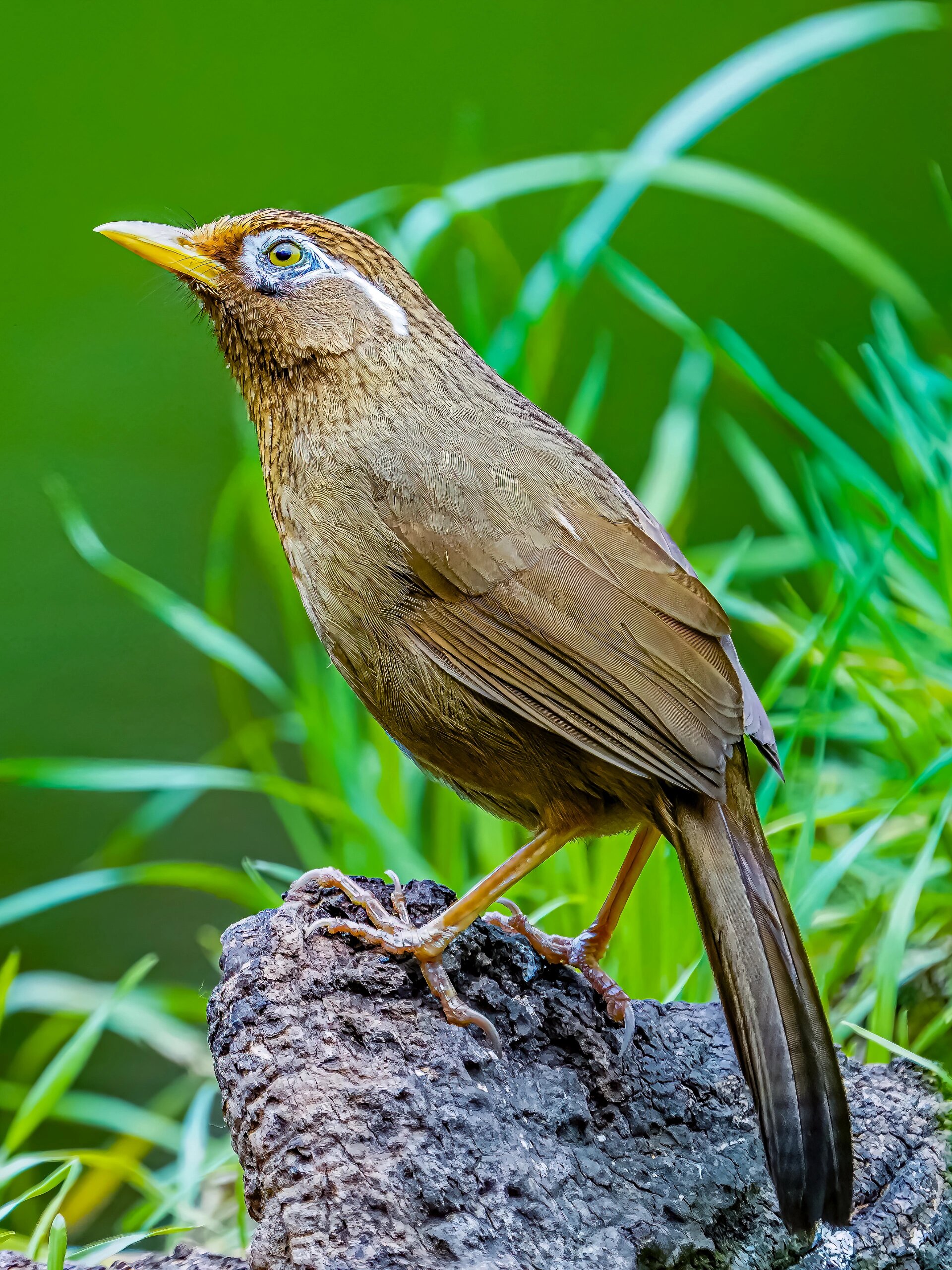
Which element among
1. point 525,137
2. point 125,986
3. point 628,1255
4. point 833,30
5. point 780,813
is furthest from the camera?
point 525,137

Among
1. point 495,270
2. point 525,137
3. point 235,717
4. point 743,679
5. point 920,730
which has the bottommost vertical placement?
point 235,717

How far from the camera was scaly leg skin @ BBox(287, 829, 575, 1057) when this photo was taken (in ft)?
6.32

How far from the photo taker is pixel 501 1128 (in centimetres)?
179

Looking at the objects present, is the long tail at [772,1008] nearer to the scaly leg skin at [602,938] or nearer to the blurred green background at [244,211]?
the scaly leg skin at [602,938]

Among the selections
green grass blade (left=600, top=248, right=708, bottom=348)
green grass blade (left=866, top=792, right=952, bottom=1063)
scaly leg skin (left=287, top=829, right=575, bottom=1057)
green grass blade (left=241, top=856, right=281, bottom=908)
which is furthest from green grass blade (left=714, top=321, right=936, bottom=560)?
green grass blade (left=241, top=856, right=281, bottom=908)

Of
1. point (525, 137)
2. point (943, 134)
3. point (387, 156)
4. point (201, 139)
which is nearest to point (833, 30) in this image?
point (943, 134)

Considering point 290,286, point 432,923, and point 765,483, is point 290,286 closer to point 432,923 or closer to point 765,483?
point 432,923

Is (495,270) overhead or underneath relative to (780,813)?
overhead

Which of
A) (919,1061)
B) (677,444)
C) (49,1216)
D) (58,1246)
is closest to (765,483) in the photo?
(677,444)

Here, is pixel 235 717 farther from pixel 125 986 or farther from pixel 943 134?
pixel 943 134

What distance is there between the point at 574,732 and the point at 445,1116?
0.59 m

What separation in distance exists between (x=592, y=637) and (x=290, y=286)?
3.07 feet

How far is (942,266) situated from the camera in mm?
4039

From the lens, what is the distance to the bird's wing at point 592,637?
1.92 meters
